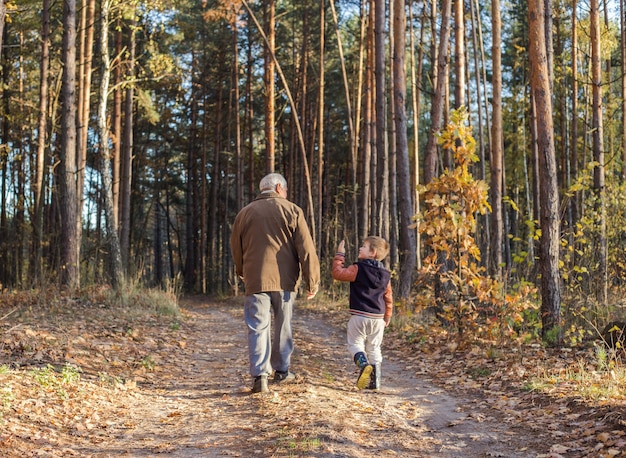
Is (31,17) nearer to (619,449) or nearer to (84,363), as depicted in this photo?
(84,363)

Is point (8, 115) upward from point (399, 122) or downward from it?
upward

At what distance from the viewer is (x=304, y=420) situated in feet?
16.1

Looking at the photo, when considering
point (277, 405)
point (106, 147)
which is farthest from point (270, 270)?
point (106, 147)


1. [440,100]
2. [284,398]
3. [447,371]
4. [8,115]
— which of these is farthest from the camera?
[8,115]

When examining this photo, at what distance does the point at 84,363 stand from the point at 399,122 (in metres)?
7.75

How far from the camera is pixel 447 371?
7691mm

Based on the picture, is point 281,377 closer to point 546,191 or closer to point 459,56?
point 546,191

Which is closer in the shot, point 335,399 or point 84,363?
point 335,399

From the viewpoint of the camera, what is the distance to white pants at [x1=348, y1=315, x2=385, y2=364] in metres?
6.43

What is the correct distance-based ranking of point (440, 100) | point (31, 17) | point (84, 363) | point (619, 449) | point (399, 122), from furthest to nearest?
point (31, 17) < point (399, 122) < point (440, 100) < point (84, 363) < point (619, 449)

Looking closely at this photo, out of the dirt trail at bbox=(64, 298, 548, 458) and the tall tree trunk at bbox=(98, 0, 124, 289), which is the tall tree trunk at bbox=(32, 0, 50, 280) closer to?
the tall tree trunk at bbox=(98, 0, 124, 289)

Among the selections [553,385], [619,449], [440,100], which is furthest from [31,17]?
[619,449]

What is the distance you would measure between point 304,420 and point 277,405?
68cm

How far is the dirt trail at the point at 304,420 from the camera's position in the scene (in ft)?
14.7
